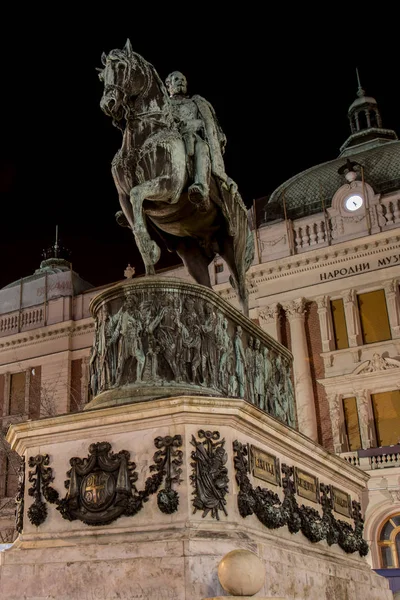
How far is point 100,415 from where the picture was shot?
6168 millimetres

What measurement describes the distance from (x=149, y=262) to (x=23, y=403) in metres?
30.0

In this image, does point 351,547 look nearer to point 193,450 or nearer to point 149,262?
point 193,450

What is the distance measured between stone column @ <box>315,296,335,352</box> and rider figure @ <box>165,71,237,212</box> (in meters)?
20.3

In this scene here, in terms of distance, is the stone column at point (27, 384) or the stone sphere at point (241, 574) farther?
the stone column at point (27, 384)

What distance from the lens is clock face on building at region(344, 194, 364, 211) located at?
30.0 metres

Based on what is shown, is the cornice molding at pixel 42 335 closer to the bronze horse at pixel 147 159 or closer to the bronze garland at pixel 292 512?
the bronze horse at pixel 147 159

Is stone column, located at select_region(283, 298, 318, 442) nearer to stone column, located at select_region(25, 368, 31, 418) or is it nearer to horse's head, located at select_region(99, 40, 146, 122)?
stone column, located at select_region(25, 368, 31, 418)

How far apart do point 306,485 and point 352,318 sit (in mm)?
21345

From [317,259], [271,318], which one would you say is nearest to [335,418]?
[271,318]

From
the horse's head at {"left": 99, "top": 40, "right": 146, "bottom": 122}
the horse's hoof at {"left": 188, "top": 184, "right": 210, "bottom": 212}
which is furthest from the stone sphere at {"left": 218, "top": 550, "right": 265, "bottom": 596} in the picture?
the horse's head at {"left": 99, "top": 40, "right": 146, "bottom": 122}

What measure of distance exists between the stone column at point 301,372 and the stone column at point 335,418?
0.70 meters

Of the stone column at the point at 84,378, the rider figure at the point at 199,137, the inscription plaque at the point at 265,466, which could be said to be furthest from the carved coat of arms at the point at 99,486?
the stone column at the point at 84,378

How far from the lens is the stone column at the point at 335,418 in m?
26.5

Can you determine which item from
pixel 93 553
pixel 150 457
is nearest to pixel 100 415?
pixel 150 457
